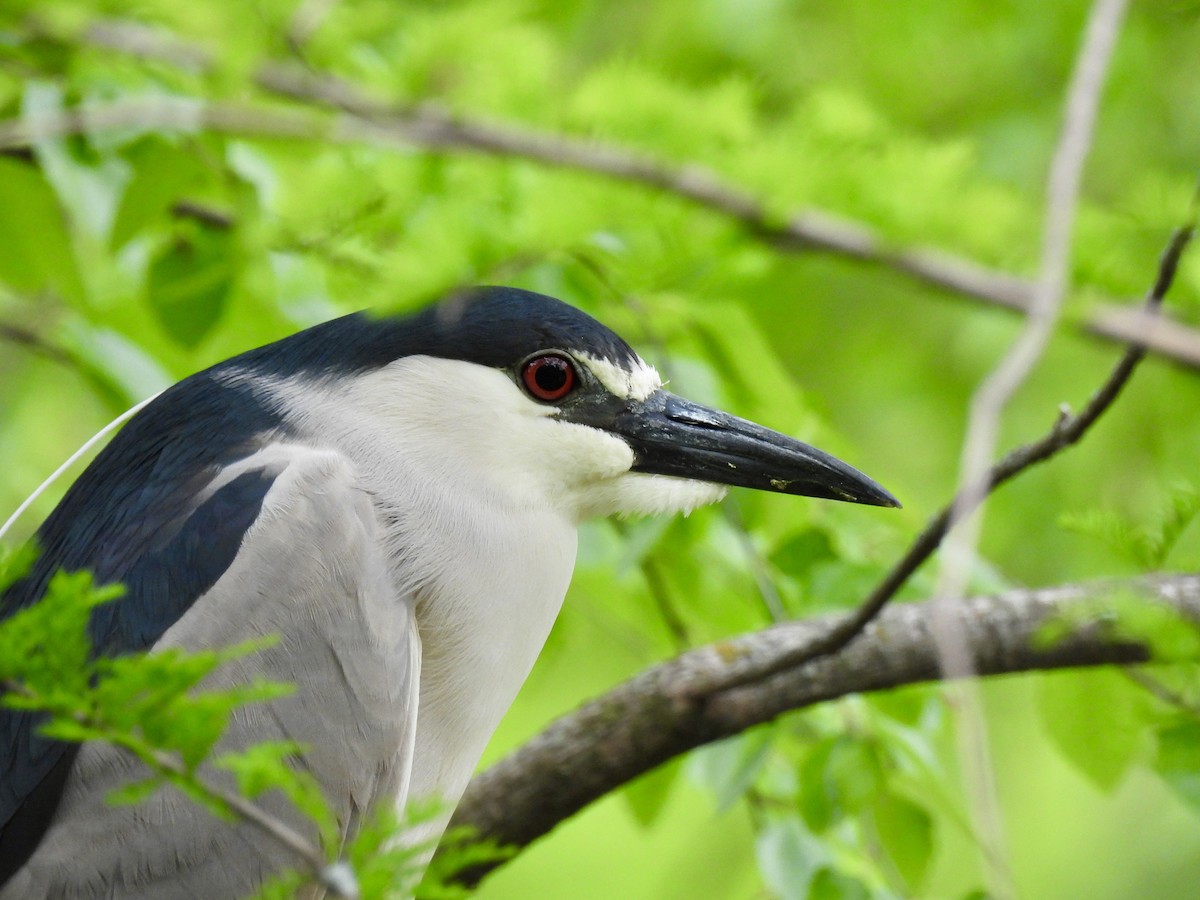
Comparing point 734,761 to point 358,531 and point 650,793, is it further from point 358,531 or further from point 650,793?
point 358,531

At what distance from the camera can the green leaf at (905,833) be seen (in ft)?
7.06

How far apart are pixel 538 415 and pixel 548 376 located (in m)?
0.07

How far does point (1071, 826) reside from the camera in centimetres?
545

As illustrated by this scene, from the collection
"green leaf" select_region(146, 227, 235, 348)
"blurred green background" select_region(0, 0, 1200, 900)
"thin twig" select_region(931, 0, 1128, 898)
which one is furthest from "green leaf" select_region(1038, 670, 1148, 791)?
"green leaf" select_region(146, 227, 235, 348)

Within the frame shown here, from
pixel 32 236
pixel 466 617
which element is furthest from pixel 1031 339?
pixel 32 236

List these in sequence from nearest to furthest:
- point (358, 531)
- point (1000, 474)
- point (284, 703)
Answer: point (1000, 474), point (284, 703), point (358, 531)

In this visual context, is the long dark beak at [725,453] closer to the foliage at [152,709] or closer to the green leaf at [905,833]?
the green leaf at [905,833]

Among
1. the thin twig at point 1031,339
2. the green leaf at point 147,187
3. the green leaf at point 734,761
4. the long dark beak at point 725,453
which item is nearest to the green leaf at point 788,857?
→ the green leaf at point 734,761

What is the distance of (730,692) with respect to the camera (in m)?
2.12

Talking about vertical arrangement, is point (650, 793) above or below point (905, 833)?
above

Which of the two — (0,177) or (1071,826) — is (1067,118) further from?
(1071,826)

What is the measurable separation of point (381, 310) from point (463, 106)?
42 cm

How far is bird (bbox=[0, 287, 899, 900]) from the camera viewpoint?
5.94 feet

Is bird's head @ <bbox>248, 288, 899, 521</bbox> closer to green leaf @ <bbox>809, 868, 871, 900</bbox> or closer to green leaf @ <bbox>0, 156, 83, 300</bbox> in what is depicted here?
green leaf @ <bbox>0, 156, 83, 300</bbox>
